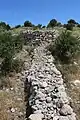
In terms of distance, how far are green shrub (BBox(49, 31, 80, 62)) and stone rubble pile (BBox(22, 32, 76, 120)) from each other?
116 cm

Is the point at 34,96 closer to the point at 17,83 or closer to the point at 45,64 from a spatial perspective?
the point at 17,83

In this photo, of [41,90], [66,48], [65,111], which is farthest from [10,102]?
[66,48]

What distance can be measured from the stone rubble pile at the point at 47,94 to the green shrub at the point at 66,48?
1.16 metres

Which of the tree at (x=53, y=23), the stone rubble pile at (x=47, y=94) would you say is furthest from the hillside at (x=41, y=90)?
the tree at (x=53, y=23)

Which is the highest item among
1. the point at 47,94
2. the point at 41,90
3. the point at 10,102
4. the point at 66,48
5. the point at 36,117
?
the point at 66,48

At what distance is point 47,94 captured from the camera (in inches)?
329

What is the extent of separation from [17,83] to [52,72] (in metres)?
1.38

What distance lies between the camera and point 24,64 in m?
12.8

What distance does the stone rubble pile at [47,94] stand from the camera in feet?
23.3

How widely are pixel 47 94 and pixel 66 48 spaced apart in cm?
562

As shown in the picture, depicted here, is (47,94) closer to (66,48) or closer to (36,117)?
(36,117)

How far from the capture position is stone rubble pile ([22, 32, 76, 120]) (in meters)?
7.10

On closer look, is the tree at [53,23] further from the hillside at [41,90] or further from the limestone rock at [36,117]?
the limestone rock at [36,117]

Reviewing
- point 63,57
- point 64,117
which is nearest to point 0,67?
point 63,57
